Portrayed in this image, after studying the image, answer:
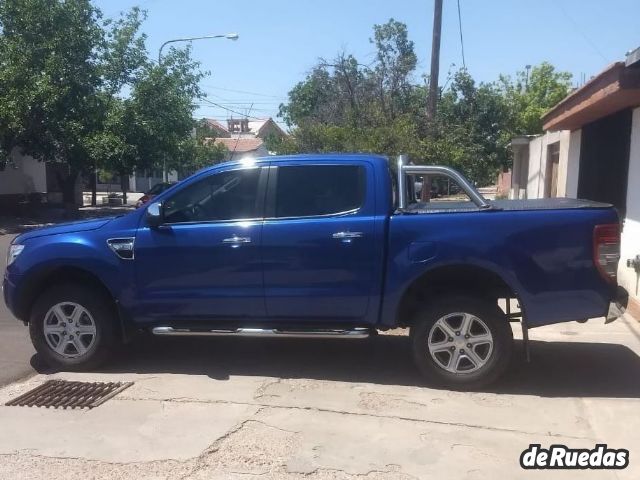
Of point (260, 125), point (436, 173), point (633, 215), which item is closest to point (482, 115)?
Result: point (633, 215)

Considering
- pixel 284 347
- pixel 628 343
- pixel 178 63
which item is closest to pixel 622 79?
pixel 628 343

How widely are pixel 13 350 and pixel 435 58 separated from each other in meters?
11.1

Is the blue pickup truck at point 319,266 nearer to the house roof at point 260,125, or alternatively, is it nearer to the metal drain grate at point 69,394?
the metal drain grate at point 69,394

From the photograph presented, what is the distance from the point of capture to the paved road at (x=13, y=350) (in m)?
6.45

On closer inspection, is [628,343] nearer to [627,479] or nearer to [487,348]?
[487,348]

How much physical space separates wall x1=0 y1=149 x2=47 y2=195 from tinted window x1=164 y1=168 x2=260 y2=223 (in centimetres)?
2229

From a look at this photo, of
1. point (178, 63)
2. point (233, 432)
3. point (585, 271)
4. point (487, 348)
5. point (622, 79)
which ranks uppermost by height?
point (178, 63)

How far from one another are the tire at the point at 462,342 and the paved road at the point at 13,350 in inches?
145

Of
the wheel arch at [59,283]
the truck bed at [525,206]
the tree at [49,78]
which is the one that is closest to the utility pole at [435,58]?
the truck bed at [525,206]

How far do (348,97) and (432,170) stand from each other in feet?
52.7

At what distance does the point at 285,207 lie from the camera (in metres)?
6.11

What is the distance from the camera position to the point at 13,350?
7262 millimetres

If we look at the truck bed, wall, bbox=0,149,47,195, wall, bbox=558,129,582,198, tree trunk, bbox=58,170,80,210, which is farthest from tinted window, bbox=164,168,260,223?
tree trunk, bbox=58,170,80,210

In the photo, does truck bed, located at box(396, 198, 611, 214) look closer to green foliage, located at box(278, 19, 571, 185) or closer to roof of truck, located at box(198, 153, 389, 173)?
roof of truck, located at box(198, 153, 389, 173)
